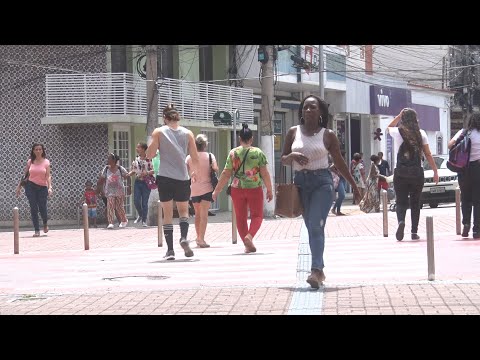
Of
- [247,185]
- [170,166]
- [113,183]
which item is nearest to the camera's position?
[170,166]

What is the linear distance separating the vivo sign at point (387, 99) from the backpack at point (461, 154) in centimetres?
3036

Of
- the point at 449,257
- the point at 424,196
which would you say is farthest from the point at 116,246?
the point at 424,196

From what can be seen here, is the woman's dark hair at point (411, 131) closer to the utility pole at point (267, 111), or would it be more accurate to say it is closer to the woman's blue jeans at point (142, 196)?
the woman's blue jeans at point (142, 196)

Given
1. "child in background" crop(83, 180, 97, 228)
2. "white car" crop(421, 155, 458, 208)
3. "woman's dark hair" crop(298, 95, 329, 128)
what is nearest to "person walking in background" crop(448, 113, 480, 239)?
"woman's dark hair" crop(298, 95, 329, 128)

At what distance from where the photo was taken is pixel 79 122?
25062 millimetres

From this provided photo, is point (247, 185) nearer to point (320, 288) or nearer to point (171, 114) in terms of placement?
point (171, 114)

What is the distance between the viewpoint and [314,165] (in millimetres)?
9250

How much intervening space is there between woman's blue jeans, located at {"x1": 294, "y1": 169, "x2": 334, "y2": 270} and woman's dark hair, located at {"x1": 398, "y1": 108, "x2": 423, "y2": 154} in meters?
4.52

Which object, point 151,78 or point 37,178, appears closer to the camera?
point 37,178

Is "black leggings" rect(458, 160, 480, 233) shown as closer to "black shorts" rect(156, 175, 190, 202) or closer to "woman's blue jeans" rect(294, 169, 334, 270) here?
"black shorts" rect(156, 175, 190, 202)

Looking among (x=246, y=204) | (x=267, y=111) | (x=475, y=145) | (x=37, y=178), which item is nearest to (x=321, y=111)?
(x=246, y=204)

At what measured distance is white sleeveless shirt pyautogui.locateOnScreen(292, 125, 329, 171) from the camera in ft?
30.2

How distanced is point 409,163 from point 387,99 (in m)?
32.8
